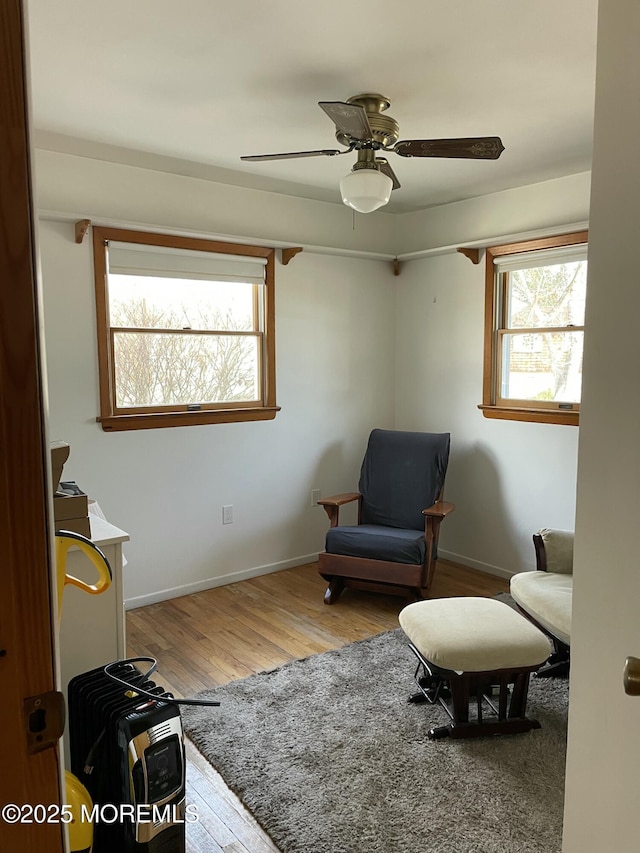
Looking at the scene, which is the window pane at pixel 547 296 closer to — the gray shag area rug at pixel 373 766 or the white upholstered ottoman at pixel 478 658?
the white upholstered ottoman at pixel 478 658

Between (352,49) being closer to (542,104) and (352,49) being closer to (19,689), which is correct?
(542,104)

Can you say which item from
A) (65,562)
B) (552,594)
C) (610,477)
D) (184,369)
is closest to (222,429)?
(184,369)

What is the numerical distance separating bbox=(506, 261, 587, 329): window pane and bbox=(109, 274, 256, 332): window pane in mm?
1739

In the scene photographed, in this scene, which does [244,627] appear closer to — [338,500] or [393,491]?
[338,500]

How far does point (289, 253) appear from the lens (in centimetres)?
411

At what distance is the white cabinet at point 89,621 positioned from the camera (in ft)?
6.09

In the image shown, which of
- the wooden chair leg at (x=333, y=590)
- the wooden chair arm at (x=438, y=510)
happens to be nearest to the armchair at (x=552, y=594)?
the wooden chair arm at (x=438, y=510)

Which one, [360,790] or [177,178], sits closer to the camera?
[360,790]

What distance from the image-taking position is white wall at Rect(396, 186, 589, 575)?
3.86m

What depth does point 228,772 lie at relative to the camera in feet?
7.12

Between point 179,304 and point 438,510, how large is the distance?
1990mm

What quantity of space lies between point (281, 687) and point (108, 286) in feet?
7.55

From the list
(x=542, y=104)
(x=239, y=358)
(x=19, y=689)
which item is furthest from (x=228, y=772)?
(x=542, y=104)

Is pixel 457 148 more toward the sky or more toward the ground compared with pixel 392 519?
more toward the sky
